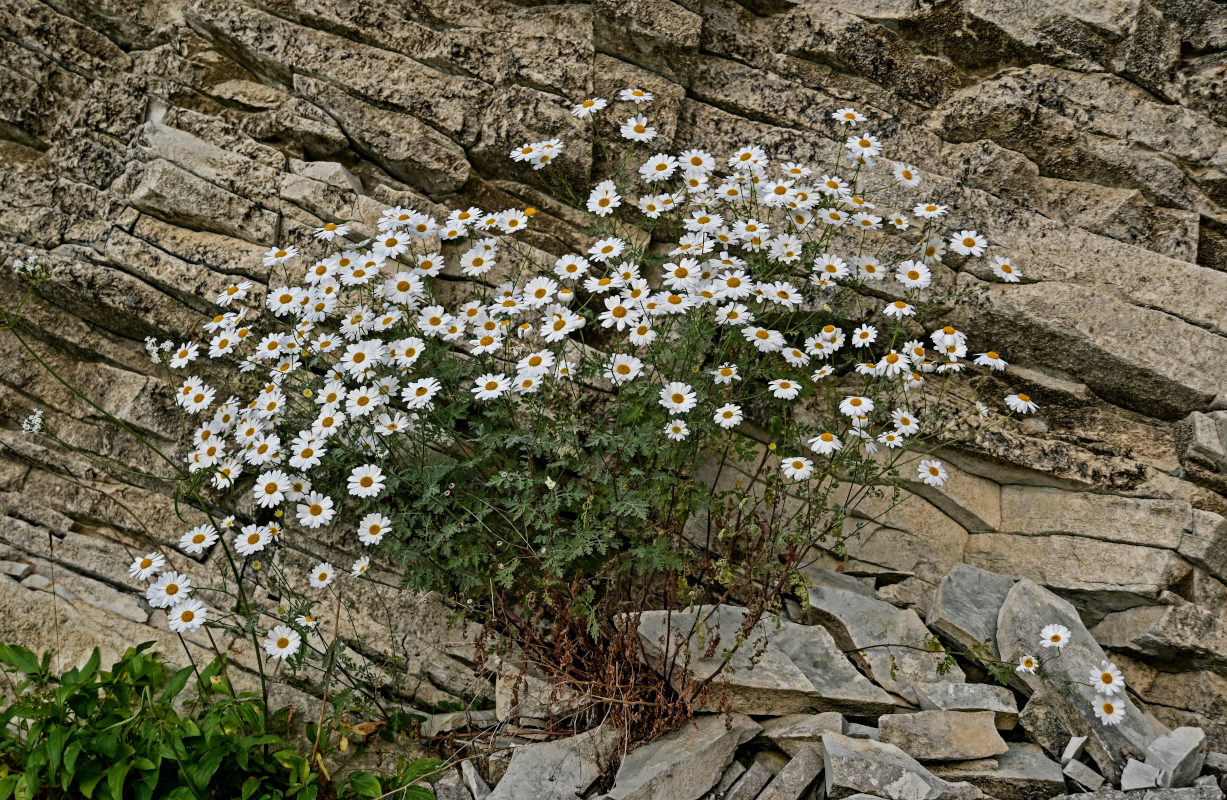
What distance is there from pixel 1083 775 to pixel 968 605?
35.7 inches

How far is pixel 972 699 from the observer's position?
159 inches

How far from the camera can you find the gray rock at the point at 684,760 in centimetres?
362

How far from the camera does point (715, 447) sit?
4953 mm

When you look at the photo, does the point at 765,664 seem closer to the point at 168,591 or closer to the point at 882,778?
the point at 882,778

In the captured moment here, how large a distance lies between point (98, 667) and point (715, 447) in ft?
10.7

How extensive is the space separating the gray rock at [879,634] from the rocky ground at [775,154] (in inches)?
0.6

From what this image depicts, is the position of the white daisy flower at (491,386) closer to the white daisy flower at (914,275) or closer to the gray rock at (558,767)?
the gray rock at (558,767)

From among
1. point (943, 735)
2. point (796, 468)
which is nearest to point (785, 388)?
point (796, 468)

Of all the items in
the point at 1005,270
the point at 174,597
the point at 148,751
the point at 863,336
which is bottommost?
the point at 148,751

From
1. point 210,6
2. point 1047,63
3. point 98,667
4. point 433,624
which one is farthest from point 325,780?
point 1047,63

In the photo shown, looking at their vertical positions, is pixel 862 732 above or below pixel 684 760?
above

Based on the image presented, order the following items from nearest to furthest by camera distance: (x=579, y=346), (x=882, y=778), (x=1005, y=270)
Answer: (x=882, y=778), (x=1005, y=270), (x=579, y=346)

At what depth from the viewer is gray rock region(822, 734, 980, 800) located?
3473 millimetres

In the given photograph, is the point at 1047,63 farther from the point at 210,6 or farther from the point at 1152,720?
the point at 210,6
